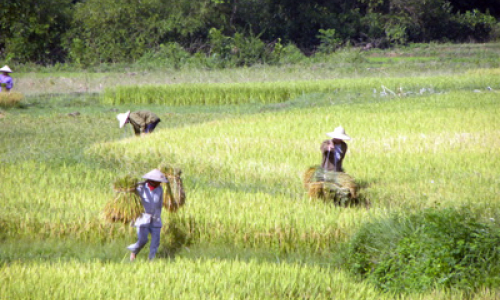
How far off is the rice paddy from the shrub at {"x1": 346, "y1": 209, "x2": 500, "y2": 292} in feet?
0.42

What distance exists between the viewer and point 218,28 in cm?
3669

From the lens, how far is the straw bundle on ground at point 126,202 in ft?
19.2

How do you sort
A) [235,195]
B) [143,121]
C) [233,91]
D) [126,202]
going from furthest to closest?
[233,91] → [143,121] → [235,195] → [126,202]

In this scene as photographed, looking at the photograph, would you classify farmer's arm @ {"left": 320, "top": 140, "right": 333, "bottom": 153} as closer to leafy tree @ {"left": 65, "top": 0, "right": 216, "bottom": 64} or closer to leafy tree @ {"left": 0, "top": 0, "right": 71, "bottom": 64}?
leafy tree @ {"left": 0, "top": 0, "right": 71, "bottom": 64}

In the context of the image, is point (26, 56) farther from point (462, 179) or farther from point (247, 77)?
point (462, 179)

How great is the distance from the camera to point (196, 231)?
6.81 metres

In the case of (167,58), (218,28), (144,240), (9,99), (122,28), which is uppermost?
(218,28)

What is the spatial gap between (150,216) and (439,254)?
266 centimetres

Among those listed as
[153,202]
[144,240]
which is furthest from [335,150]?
[144,240]

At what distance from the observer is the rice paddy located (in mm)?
4902

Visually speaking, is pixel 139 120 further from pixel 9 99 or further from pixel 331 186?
pixel 9 99

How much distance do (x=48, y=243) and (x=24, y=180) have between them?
2.10 metres

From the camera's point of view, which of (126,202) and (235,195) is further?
(235,195)

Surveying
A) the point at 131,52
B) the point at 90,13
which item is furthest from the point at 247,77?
the point at 90,13
